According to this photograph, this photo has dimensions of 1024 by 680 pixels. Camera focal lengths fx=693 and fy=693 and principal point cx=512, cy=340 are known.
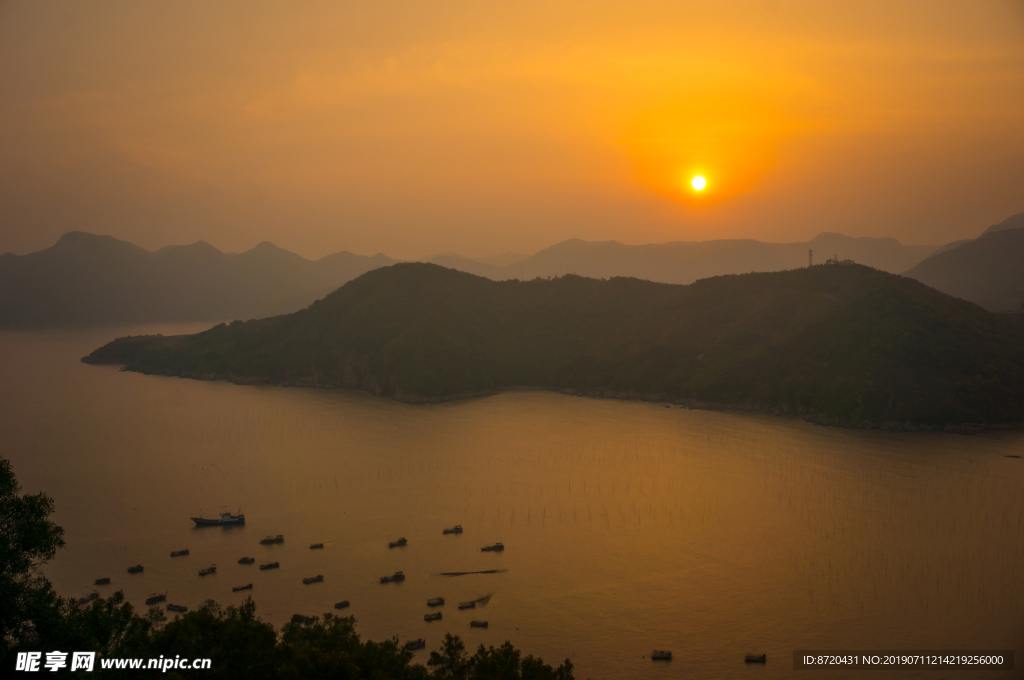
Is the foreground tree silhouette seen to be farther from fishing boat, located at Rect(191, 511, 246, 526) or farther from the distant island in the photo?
the distant island

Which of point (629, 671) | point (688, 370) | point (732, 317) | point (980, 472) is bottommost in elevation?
point (629, 671)

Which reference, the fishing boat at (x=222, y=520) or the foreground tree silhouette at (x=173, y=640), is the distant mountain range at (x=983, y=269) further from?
the foreground tree silhouette at (x=173, y=640)

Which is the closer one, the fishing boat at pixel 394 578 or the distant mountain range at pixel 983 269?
the fishing boat at pixel 394 578

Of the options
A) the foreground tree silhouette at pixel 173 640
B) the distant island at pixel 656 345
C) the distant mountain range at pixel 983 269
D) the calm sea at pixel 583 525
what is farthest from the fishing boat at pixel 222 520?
the distant mountain range at pixel 983 269

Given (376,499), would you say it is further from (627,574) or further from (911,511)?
(911,511)

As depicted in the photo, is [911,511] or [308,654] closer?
[308,654]

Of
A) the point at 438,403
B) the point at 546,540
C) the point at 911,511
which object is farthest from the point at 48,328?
the point at 911,511

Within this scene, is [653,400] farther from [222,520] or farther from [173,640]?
[173,640]
